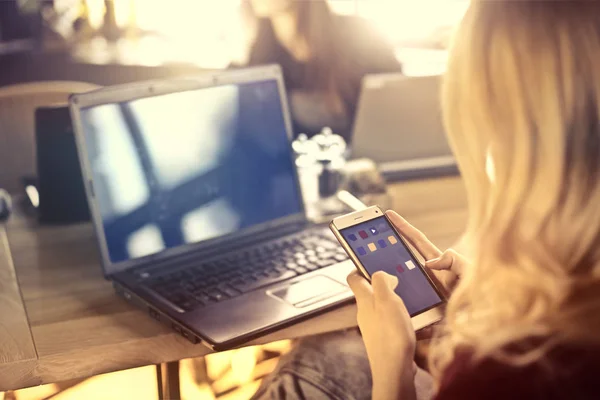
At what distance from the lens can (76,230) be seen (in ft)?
4.37

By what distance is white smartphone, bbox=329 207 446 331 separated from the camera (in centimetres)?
93

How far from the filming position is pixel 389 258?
966mm

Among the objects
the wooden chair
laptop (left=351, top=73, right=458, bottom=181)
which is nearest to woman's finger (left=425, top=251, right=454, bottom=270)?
laptop (left=351, top=73, right=458, bottom=181)

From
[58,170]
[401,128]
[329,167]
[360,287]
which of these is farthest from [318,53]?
[360,287]

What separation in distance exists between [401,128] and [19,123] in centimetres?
91

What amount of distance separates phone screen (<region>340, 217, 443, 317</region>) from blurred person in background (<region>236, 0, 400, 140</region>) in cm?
120

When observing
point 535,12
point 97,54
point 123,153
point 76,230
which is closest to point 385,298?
point 535,12

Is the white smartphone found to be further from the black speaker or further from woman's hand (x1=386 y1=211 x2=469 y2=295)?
the black speaker

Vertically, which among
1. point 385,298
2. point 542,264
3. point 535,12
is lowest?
point 385,298

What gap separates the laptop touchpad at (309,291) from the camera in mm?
1003

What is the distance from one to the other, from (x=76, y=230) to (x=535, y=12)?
0.96 metres

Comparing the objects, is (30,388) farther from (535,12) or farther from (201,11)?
(201,11)

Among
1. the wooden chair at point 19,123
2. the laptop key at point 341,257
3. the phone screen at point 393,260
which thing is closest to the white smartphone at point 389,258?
the phone screen at point 393,260

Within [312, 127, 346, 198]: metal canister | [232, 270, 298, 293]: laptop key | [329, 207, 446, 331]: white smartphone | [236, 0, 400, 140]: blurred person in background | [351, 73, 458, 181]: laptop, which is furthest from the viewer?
[236, 0, 400, 140]: blurred person in background
